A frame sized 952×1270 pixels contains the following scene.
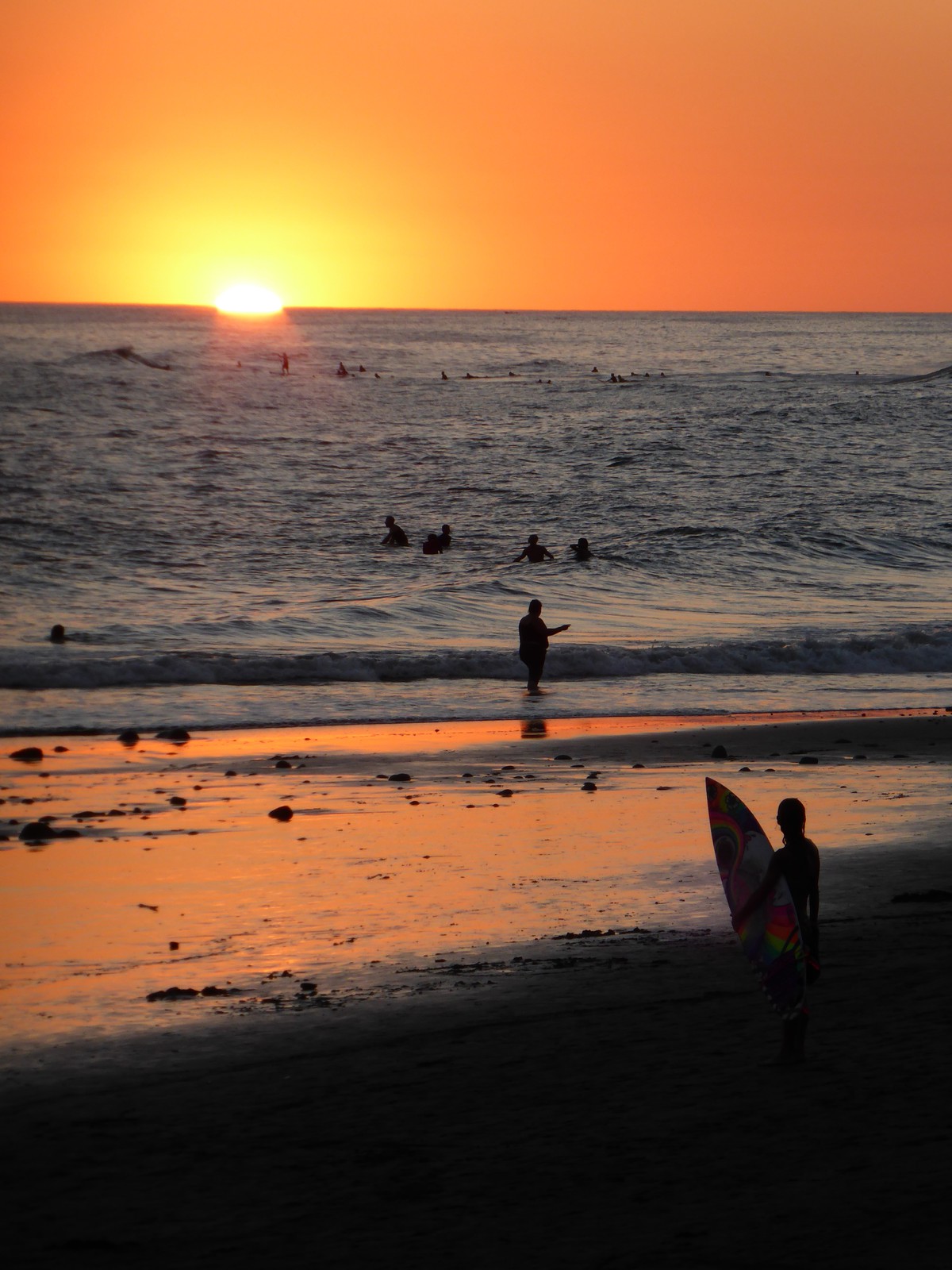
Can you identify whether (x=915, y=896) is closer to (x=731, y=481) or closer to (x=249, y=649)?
(x=249, y=649)

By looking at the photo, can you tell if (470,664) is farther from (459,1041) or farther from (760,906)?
(760,906)

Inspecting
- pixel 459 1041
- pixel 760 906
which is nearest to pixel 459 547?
pixel 459 1041

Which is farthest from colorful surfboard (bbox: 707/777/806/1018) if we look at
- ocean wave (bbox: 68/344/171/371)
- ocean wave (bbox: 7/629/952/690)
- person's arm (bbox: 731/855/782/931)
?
ocean wave (bbox: 68/344/171/371)

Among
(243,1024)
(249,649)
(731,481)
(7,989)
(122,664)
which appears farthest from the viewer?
(731,481)

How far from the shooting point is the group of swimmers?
3297 cm

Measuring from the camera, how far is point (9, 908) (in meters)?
8.35

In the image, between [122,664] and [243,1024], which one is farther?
[122,664]

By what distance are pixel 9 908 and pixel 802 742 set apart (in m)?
8.73

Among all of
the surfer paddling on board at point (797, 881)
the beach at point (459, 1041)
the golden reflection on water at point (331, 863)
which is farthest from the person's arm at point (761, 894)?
the golden reflection on water at point (331, 863)

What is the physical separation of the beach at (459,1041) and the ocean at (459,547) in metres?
6.99

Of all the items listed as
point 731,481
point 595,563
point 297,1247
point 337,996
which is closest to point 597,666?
point 595,563

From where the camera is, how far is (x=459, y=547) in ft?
121

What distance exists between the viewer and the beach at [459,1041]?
4.54m

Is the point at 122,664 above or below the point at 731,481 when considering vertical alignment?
below
